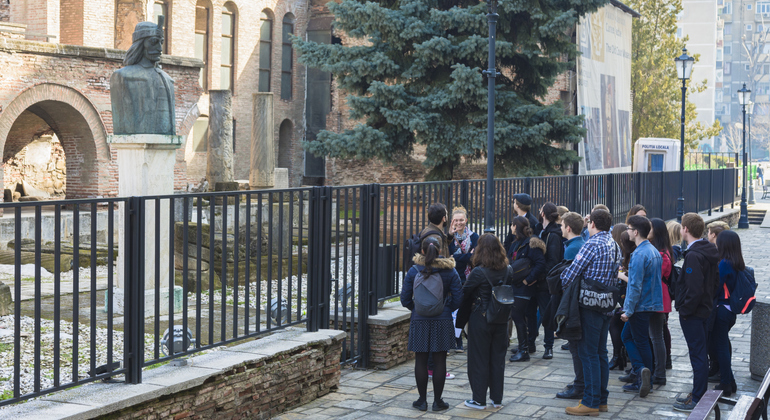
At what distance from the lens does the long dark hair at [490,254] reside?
22.0 feet

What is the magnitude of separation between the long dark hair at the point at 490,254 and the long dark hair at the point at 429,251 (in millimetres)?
354

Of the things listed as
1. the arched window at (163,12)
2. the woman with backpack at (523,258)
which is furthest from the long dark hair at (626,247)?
the arched window at (163,12)

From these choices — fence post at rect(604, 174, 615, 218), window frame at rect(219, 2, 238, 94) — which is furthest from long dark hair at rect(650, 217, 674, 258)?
window frame at rect(219, 2, 238, 94)

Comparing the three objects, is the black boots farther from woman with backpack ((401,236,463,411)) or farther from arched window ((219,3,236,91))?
arched window ((219,3,236,91))

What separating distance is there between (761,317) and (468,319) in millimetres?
3209

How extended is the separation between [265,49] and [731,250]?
2976 cm

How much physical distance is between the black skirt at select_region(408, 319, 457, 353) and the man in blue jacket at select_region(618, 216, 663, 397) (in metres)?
1.60

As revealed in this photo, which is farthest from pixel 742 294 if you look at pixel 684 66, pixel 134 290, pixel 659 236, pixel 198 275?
pixel 684 66

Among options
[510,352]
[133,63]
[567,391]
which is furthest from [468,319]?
[133,63]

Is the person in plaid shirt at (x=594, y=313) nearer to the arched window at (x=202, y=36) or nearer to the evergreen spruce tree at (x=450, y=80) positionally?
the evergreen spruce tree at (x=450, y=80)

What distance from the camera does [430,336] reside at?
673cm

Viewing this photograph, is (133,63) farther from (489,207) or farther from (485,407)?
(485,407)

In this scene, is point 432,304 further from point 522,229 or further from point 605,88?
point 605,88

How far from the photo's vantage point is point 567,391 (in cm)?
736
